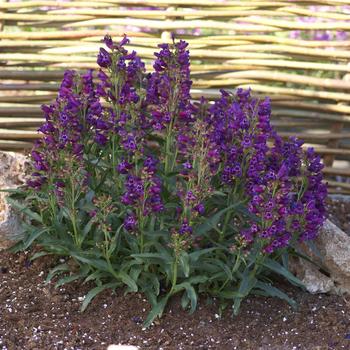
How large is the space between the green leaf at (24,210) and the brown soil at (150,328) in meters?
0.26

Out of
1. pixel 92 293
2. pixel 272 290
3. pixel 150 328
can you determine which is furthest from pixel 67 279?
pixel 272 290


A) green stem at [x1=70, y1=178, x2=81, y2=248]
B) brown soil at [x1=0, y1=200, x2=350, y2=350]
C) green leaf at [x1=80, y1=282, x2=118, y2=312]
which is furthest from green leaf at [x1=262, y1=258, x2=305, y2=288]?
green stem at [x1=70, y1=178, x2=81, y2=248]

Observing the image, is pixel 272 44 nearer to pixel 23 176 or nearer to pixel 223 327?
pixel 23 176

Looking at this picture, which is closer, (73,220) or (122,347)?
(122,347)

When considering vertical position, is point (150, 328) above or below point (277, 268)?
below

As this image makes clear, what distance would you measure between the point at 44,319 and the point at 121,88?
916 mm

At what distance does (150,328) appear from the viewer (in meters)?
2.92

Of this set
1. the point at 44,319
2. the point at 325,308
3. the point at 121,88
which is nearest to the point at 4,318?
the point at 44,319

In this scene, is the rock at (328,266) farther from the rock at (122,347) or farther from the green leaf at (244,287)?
the rock at (122,347)

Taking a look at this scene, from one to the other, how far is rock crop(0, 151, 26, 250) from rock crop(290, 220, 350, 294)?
1.20m

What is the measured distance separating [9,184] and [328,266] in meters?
1.46

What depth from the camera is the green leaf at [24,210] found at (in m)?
3.13

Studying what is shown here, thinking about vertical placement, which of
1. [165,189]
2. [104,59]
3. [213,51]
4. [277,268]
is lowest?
[277,268]

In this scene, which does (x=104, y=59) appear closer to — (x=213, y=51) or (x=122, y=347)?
(x=122, y=347)
